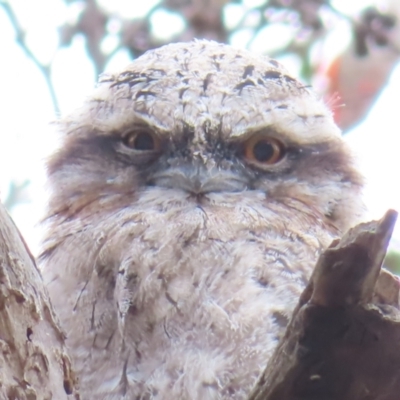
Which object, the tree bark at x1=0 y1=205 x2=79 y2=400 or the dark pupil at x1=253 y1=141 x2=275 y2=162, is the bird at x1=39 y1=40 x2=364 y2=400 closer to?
the dark pupil at x1=253 y1=141 x2=275 y2=162

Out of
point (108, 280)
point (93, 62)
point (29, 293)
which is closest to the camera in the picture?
point (29, 293)

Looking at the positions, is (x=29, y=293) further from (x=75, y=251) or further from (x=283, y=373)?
(x=75, y=251)

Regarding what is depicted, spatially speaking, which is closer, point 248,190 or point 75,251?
point 75,251

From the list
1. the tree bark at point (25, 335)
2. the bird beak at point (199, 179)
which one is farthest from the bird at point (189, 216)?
the tree bark at point (25, 335)

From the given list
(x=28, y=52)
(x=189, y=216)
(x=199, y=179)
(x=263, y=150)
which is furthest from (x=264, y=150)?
(x=28, y=52)

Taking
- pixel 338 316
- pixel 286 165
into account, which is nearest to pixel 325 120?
pixel 286 165

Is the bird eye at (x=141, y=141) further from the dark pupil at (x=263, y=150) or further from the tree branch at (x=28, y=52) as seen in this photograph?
the tree branch at (x=28, y=52)

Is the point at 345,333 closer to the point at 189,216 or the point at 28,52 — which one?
the point at 189,216
